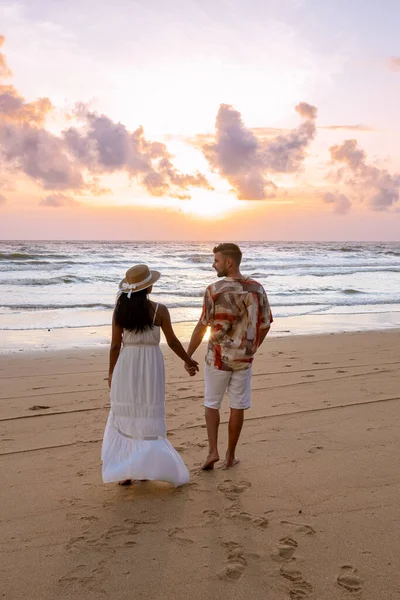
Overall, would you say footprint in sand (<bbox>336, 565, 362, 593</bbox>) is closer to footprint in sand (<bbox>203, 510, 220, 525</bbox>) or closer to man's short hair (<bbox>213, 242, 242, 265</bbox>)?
footprint in sand (<bbox>203, 510, 220, 525</bbox>)

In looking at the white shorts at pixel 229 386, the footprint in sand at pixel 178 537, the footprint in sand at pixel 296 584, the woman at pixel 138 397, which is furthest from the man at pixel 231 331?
the footprint in sand at pixel 296 584

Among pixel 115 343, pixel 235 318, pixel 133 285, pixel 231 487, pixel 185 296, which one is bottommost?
pixel 185 296

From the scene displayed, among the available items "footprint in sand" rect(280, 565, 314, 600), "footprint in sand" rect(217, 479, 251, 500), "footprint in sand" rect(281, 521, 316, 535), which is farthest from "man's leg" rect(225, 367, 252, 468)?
"footprint in sand" rect(280, 565, 314, 600)

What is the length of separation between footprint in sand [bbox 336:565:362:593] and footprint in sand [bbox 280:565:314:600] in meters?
0.17

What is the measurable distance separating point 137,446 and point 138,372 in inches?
21.2

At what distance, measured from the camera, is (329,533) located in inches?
130

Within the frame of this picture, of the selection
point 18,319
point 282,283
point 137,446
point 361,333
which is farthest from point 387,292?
point 137,446

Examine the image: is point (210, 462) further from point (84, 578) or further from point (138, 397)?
point (84, 578)

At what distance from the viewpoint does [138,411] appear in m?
3.99

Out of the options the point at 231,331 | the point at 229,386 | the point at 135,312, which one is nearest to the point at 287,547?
the point at 229,386

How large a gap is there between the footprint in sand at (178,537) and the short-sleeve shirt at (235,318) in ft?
4.29

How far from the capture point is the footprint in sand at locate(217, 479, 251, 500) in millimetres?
3895

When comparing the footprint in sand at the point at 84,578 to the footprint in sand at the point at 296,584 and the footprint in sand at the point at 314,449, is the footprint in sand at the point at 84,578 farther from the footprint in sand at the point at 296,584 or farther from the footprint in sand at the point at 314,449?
the footprint in sand at the point at 314,449

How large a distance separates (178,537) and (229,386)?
53.8 inches
